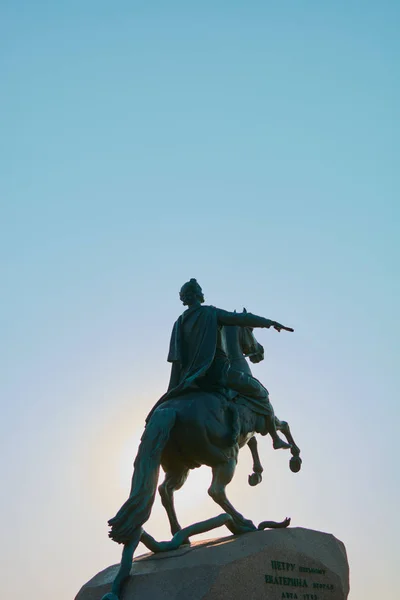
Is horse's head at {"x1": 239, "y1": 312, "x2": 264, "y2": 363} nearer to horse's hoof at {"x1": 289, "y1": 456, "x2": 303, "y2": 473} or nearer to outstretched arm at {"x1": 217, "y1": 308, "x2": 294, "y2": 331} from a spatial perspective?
outstretched arm at {"x1": 217, "y1": 308, "x2": 294, "y2": 331}

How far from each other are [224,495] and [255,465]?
1208 mm

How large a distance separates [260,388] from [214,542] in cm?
232

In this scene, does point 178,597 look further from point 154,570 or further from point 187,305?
point 187,305

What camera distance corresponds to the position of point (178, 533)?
977cm

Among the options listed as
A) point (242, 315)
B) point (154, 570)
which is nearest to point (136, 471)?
point (154, 570)

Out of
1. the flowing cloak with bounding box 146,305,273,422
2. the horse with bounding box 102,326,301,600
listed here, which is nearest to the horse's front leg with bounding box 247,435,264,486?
the horse with bounding box 102,326,301,600

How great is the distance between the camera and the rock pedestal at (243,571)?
8.59 meters

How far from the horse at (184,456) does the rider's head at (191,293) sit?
1478 mm

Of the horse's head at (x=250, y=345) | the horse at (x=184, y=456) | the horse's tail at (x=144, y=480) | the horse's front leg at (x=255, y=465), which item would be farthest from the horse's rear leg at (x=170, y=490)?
the horse's head at (x=250, y=345)

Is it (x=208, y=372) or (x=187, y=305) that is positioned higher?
(x=187, y=305)

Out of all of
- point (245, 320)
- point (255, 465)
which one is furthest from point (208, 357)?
point (255, 465)

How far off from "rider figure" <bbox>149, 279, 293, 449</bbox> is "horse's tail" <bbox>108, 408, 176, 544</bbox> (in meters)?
0.79

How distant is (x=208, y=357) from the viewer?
35.3ft

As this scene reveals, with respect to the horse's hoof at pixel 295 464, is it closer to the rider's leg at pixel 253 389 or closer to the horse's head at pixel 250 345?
the rider's leg at pixel 253 389
